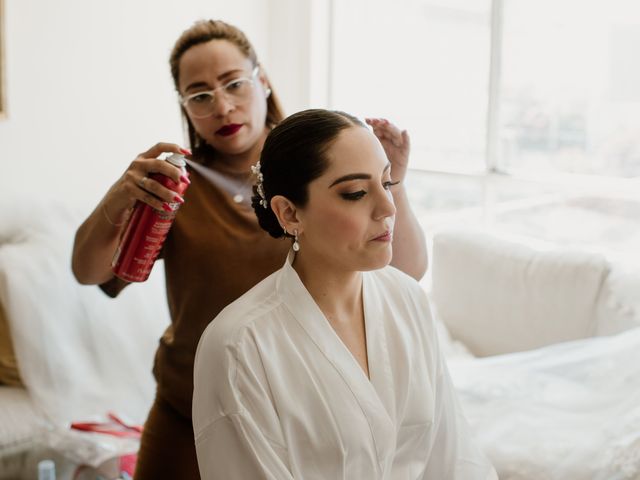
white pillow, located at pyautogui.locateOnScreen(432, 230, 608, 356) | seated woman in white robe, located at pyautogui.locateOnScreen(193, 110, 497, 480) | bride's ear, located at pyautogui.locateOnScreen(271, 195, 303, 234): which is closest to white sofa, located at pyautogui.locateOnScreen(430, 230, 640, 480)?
white pillow, located at pyautogui.locateOnScreen(432, 230, 608, 356)

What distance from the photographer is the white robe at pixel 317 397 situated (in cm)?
117

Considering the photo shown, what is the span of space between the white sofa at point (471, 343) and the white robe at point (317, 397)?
0.60 metres

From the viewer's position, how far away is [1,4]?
2.88 metres

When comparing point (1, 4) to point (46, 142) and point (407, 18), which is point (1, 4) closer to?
point (46, 142)

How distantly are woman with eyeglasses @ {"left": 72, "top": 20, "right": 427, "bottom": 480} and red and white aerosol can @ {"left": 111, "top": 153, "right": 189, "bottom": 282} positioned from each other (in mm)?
40

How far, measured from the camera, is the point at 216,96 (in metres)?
1.51

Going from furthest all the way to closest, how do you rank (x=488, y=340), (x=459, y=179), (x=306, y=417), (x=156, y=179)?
1. (x=459, y=179)
2. (x=488, y=340)
3. (x=156, y=179)
4. (x=306, y=417)

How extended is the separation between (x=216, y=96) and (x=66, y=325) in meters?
1.56

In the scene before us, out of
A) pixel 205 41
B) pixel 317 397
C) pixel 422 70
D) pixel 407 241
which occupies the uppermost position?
pixel 205 41

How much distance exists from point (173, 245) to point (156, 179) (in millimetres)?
205

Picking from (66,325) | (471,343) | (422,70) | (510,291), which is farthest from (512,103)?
(66,325)

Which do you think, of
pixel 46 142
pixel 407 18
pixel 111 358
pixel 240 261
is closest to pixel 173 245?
pixel 240 261

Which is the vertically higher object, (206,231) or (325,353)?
(206,231)

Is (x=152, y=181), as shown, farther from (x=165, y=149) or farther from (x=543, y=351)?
(x=543, y=351)
